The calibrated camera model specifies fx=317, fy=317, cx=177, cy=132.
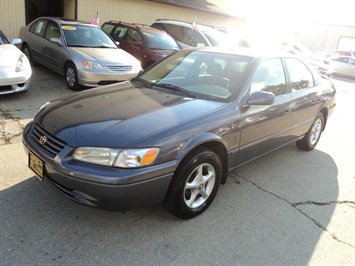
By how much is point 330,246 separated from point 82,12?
11.5m

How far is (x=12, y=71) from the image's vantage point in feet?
17.9

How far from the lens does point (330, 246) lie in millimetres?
2922

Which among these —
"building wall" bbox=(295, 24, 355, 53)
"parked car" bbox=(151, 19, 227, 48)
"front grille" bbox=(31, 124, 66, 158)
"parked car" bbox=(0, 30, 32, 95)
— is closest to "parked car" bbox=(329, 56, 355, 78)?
"parked car" bbox=(151, 19, 227, 48)

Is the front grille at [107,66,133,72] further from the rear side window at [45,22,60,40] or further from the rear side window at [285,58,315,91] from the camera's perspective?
the rear side window at [285,58,315,91]

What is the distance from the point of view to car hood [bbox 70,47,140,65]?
6.72 metres

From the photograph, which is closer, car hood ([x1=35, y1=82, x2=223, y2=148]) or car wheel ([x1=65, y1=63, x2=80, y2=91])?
car hood ([x1=35, y1=82, x2=223, y2=148])

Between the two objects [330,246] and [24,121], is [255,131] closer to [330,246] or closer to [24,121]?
[330,246]

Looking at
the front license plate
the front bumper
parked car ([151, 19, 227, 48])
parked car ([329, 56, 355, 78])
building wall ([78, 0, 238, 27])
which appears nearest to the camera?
the front bumper

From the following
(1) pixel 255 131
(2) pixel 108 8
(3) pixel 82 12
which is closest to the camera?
(1) pixel 255 131

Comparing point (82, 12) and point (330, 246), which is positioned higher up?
point (82, 12)

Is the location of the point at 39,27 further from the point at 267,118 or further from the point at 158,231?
the point at 158,231

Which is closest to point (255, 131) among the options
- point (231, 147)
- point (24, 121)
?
point (231, 147)

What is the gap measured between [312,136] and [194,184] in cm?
298

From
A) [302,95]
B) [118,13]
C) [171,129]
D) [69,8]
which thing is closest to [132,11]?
[118,13]
